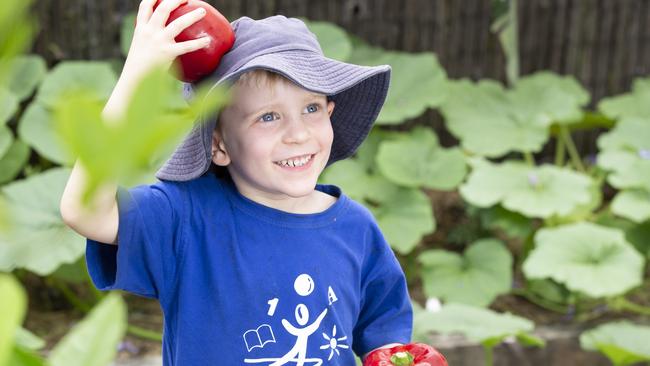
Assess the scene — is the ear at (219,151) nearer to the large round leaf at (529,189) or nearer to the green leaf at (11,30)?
the green leaf at (11,30)

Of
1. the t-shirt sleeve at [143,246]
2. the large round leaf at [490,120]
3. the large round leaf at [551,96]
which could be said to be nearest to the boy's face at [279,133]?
the t-shirt sleeve at [143,246]

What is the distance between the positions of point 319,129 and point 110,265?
0.34 m

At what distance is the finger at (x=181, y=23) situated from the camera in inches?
41.9

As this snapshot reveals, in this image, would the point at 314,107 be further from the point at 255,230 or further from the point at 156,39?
the point at 156,39

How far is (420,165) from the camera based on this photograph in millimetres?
3959

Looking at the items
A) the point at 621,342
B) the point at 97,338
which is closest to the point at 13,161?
the point at 621,342

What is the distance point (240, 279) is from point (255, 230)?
8 cm

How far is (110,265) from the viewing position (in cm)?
126

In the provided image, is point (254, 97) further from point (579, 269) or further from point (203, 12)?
point (579, 269)

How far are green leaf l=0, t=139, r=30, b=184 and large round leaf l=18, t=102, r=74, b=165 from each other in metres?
0.05

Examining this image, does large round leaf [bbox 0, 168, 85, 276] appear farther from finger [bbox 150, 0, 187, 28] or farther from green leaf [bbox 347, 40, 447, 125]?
finger [bbox 150, 0, 187, 28]

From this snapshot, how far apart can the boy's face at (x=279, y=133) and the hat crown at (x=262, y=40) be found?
1.6 inches

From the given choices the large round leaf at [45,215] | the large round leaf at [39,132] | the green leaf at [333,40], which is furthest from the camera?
the green leaf at [333,40]

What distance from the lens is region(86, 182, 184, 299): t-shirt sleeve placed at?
1.22m
